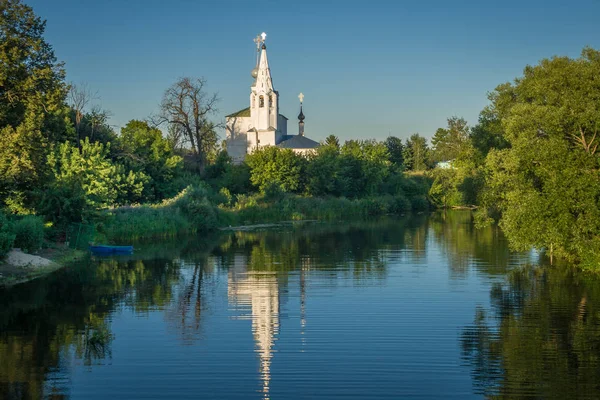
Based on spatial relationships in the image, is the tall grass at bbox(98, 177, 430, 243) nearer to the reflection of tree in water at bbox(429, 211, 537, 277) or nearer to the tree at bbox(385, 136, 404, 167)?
the reflection of tree in water at bbox(429, 211, 537, 277)

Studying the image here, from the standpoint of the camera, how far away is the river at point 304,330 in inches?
538

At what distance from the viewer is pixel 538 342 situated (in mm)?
16703

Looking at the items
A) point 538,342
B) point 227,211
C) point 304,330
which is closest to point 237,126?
point 227,211

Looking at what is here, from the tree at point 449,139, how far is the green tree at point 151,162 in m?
77.8

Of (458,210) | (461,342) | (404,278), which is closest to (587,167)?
(404,278)

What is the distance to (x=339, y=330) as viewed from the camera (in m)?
18.4

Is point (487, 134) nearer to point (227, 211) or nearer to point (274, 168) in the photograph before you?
point (227, 211)

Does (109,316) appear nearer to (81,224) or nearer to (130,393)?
(130,393)

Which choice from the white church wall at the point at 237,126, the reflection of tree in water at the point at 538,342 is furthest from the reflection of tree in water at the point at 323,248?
the white church wall at the point at 237,126

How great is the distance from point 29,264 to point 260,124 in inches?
2872

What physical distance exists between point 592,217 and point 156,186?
3763 cm

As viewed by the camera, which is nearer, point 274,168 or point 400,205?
point 274,168

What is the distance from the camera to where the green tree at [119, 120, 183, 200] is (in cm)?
5391

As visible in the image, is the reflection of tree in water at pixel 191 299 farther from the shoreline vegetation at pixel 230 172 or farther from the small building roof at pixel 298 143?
the small building roof at pixel 298 143
